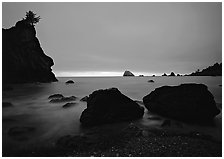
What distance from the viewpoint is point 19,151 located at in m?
8.16

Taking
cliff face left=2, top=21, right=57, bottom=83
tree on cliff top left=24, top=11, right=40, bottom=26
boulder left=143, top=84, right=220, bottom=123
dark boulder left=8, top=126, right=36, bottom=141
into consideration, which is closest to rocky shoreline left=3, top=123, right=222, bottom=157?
dark boulder left=8, top=126, right=36, bottom=141

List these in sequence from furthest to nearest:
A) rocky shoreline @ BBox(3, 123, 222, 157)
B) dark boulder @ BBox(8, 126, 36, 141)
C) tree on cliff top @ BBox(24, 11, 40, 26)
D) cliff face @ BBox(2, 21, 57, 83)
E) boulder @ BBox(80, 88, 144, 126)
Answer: tree on cliff top @ BBox(24, 11, 40, 26) → cliff face @ BBox(2, 21, 57, 83) → boulder @ BBox(80, 88, 144, 126) → dark boulder @ BBox(8, 126, 36, 141) → rocky shoreline @ BBox(3, 123, 222, 157)

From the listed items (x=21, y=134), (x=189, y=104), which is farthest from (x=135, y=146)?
(x=21, y=134)

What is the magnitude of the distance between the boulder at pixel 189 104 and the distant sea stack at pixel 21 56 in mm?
41924

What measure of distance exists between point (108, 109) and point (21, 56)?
140 ft

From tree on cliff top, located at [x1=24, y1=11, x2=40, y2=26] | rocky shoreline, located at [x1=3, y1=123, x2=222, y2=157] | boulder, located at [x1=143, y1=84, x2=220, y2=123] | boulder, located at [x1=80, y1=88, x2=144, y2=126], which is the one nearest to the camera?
rocky shoreline, located at [x1=3, y1=123, x2=222, y2=157]

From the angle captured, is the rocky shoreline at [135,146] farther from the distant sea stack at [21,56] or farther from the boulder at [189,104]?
the distant sea stack at [21,56]

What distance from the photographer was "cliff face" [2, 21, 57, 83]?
42.6 meters

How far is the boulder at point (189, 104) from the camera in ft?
41.5

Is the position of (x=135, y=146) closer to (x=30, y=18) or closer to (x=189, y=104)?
(x=189, y=104)

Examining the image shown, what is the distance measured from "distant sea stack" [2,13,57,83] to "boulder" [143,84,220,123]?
1651 inches

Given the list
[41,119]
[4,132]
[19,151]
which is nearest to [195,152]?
[19,151]

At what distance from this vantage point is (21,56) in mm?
45312

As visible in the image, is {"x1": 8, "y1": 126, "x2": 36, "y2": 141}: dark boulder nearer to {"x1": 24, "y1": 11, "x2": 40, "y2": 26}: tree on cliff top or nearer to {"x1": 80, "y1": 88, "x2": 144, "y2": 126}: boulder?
{"x1": 80, "y1": 88, "x2": 144, "y2": 126}: boulder
